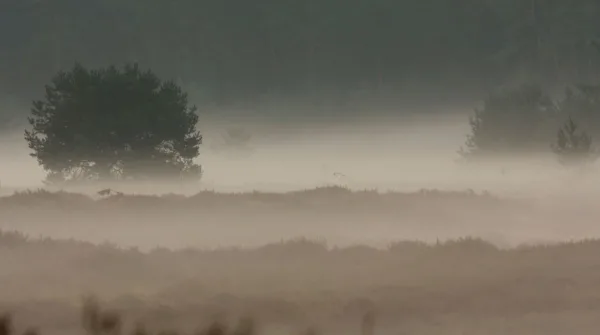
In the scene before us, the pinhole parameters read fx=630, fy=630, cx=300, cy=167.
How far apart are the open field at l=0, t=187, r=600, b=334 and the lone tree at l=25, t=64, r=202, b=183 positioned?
255 millimetres

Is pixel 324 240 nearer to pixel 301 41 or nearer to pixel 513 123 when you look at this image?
pixel 301 41

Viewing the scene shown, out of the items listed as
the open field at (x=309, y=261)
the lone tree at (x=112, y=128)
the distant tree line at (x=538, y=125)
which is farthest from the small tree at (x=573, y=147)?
the lone tree at (x=112, y=128)

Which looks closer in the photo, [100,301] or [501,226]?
[100,301]

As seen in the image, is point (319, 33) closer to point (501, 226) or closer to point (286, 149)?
point (286, 149)

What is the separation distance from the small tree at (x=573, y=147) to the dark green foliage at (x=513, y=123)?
0.06m

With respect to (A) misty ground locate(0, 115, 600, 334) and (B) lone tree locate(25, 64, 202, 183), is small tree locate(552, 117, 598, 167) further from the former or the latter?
(B) lone tree locate(25, 64, 202, 183)

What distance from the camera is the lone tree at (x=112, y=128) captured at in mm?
2762

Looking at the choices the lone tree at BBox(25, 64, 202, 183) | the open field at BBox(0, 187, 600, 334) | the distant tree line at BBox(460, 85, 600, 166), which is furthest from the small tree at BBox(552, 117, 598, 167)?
the lone tree at BBox(25, 64, 202, 183)

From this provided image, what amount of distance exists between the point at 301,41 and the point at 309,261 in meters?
1.21

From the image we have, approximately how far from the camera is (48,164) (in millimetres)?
2748

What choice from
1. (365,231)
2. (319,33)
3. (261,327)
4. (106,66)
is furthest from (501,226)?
(106,66)

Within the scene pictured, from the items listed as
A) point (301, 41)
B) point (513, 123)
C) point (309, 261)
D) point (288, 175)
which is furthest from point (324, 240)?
point (513, 123)

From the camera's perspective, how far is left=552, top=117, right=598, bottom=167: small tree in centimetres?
257

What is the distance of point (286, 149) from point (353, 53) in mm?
649
